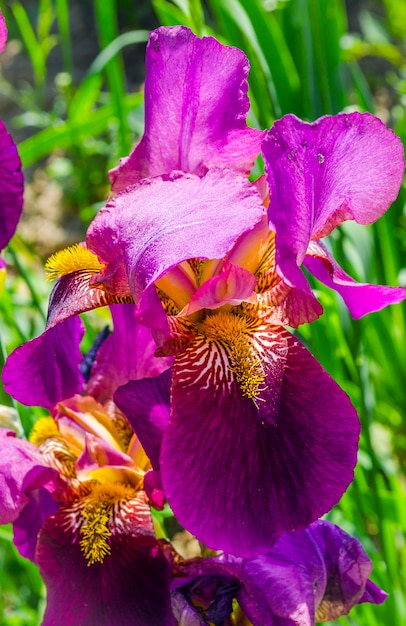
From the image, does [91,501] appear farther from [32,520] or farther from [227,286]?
[227,286]

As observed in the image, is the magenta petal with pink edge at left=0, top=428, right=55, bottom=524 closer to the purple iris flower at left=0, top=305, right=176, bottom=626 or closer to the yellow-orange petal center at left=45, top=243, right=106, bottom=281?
the purple iris flower at left=0, top=305, right=176, bottom=626

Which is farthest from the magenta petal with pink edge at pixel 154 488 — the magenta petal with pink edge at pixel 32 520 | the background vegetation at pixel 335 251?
the background vegetation at pixel 335 251

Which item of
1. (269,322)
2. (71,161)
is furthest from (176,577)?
(71,161)

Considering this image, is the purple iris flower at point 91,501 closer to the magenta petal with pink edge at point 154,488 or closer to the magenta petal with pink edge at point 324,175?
the magenta petal with pink edge at point 154,488

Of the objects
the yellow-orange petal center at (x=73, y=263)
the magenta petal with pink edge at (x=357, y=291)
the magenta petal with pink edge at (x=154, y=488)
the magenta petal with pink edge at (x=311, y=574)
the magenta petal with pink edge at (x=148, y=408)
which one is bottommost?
the magenta petal with pink edge at (x=311, y=574)

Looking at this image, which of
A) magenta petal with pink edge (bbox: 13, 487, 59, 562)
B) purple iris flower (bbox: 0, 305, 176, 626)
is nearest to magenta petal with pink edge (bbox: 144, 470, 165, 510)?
purple iris flower (bbox: 0, 305, 176, 626)

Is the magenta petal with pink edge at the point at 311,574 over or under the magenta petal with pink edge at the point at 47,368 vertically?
under

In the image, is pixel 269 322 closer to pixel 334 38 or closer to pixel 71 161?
pixel 334 38

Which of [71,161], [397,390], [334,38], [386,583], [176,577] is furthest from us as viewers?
[71,161]
